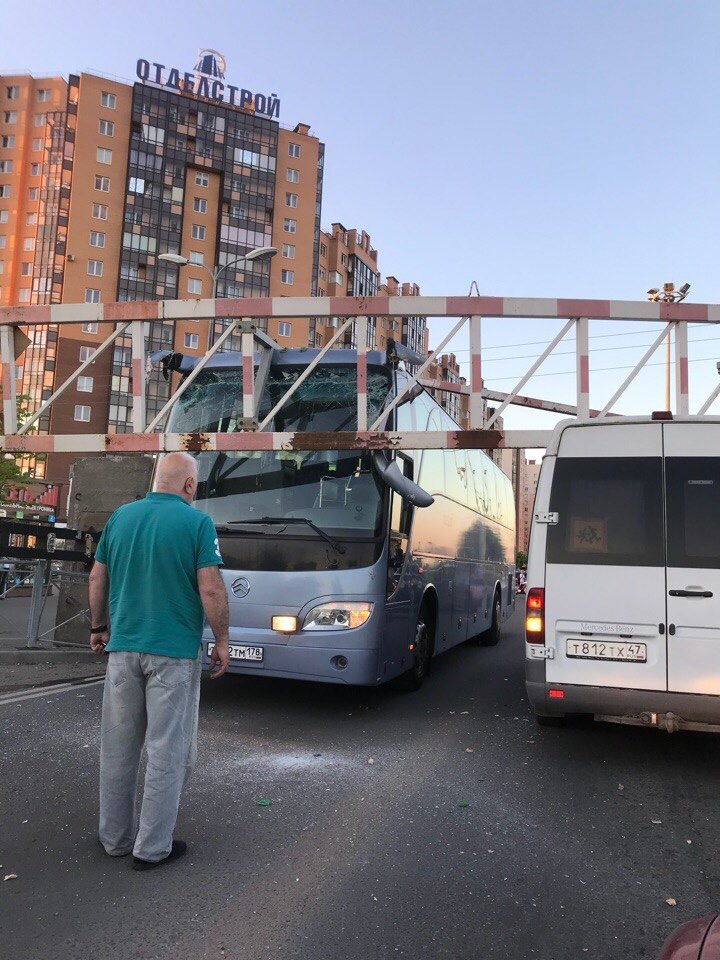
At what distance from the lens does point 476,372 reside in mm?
8688

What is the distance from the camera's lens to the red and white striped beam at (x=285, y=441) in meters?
7.61

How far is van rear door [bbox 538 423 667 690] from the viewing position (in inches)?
221

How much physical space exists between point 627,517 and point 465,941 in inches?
135

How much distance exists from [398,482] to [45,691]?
14.0 ft

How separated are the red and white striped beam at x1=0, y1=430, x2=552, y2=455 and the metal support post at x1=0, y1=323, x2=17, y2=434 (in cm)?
38

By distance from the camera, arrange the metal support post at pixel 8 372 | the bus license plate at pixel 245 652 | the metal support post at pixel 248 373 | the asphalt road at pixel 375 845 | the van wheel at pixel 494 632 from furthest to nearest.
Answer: the van wheel at pixel 494 632
the metal support post at pixel 8 372
the metal support post at pixel 248 373
the bus license plate at pixel 245 652
the asphalt road at pixel 375 845

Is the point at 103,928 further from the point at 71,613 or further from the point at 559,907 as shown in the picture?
the point at 71,613

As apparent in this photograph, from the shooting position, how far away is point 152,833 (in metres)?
3.82

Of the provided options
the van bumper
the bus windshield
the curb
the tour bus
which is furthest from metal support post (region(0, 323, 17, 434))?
the van bumper

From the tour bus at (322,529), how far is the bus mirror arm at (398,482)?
0.01 meters

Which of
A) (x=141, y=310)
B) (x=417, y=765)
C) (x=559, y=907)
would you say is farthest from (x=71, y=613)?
(x=559, y=907)

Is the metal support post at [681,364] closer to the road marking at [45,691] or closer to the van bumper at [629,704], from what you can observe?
the van bumper at [629,704]

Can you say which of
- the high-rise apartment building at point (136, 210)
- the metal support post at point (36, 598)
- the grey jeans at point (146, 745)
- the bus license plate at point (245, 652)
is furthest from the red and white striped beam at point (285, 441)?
the high-rise apartment building at point (136, 210)

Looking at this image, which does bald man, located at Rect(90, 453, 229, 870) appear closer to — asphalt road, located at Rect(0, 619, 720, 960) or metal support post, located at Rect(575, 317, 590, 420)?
asphalt road, located at Rect(0, 619, 720, 960)
